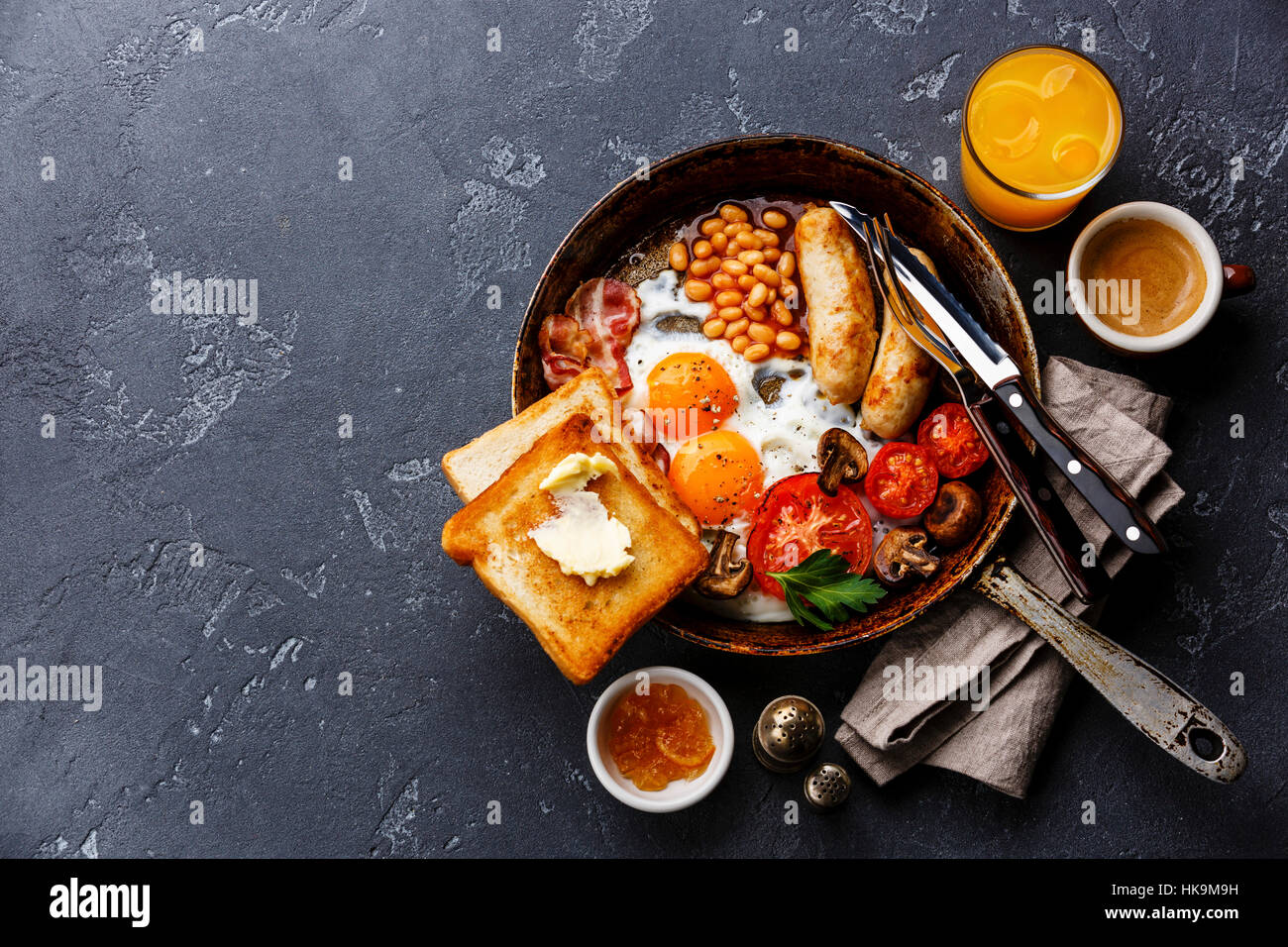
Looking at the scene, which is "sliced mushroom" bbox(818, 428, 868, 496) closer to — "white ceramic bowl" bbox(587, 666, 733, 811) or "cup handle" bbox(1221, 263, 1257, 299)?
"white ceramic bowl" bbox(587, 666, 733, 811)

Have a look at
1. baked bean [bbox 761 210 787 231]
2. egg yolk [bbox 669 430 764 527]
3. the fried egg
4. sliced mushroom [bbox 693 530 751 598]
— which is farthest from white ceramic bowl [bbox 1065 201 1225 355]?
sliced mushroom [bbox 693 530 751 598]

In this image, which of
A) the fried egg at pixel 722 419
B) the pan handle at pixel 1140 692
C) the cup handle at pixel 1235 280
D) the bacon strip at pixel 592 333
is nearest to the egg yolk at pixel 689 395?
the fried egg at pixel 722 419

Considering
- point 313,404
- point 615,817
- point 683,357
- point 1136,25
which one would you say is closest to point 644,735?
point 615,817

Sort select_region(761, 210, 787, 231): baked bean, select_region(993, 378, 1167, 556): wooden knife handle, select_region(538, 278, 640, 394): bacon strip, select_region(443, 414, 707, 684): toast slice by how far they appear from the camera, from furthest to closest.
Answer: select_region(761, 210, 787, 231): baked bean < select_region(538, 278, 640, 394): bacon strip < select_region(443, 414, 707, 684): toast slice < select_region(993, 378, 1167, 556): wooden knife handle

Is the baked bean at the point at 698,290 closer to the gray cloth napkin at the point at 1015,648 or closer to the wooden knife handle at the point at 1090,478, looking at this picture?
the wooden knife handle at the point at 1090,478

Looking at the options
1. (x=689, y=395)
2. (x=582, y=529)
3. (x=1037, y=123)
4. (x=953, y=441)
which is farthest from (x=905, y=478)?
(x=1037, y=123)
